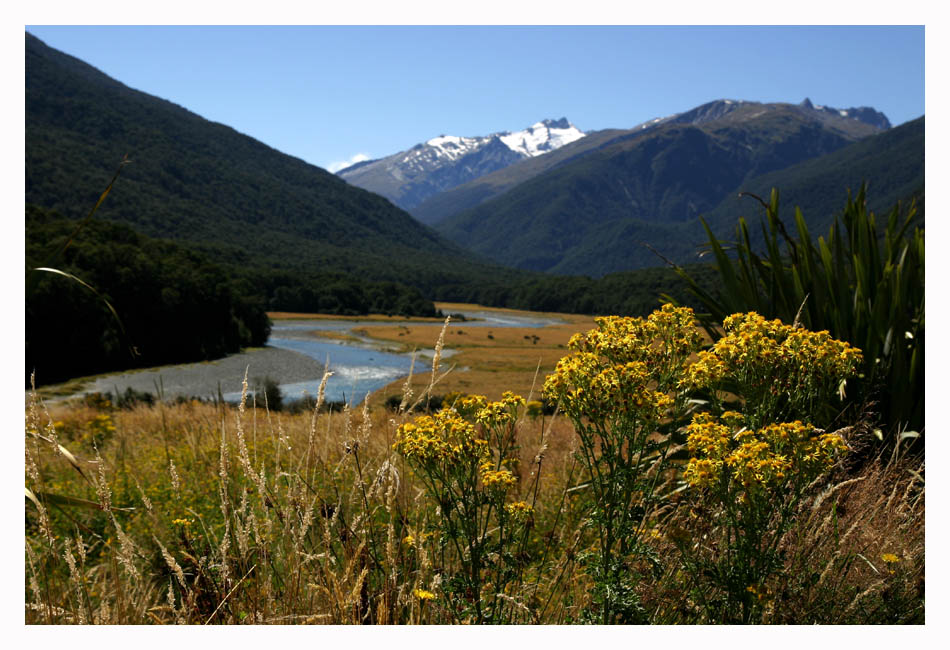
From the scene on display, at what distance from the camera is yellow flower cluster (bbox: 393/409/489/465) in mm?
1493

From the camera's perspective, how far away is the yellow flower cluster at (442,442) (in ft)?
4.90

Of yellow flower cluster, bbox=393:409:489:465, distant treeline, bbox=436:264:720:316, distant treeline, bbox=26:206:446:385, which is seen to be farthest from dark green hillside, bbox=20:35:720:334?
yellow flower cluster, bbox=393:409:489:465

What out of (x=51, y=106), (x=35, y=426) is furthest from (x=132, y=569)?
(x=51, y=106)

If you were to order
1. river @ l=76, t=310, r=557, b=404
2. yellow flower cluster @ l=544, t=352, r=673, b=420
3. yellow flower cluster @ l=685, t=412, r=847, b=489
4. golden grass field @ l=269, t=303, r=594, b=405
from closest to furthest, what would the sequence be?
yellow flower cluster @ l=685, t=412, r=847, b=489 → yellow flower cluster @ l=544, t=352, r=673, b=420 → golden grass field @ l=269, t=303, r=594, b=405 → river @ l=76, t=310, r=557, b=404

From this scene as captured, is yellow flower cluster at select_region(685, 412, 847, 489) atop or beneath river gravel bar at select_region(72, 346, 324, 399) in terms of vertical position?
atop

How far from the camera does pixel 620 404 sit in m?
1.60

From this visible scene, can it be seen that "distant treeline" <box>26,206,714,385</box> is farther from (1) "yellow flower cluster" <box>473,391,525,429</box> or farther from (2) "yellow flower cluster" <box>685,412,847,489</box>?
(1) "yellow flower cluster" <box>473,391,525,429</box>

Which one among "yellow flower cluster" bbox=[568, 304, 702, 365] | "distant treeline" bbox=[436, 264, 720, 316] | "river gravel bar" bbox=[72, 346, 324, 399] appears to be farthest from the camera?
"distant treeline" bbox=[436, 264, 720, 316]

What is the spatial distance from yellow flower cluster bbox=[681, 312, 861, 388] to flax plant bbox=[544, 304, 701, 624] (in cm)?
9

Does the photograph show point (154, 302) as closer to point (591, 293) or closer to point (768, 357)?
point (591, 293)

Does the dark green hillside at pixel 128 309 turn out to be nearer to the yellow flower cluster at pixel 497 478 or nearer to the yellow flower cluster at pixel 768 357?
the yellow flower cluster at pixel 497 478

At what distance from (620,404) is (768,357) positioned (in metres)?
0.48

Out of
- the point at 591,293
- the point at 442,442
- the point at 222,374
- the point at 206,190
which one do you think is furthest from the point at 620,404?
the point at 206,190

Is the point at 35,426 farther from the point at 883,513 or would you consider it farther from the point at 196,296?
the point at 196,296
